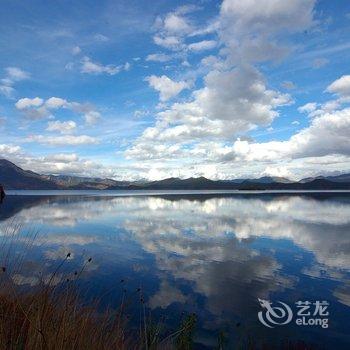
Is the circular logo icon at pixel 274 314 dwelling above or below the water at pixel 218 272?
below

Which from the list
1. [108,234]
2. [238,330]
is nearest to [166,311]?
[238,330]

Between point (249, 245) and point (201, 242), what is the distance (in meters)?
4.37

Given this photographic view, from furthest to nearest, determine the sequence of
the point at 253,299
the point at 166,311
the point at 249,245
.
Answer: the point at 249,245 < the point at 253,299 < the point at 166,311

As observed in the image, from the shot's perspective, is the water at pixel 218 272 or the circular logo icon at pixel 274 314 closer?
the water at pixel 218 272

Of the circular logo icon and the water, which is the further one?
the circular logo icon

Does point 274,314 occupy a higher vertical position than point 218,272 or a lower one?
lower

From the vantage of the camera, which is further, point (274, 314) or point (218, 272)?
point (218, 272)

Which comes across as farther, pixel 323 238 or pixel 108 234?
pixel 108 234

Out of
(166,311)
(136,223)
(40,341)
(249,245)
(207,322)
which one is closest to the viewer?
(40,341)

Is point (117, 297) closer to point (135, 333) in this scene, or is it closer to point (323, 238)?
point (135, 333)

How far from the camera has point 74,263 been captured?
22266 mm

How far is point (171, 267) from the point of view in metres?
23.5

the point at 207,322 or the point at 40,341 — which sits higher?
the point at 40,341

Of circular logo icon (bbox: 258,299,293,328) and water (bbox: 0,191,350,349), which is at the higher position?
water (bbox: 0,191,350,349)
